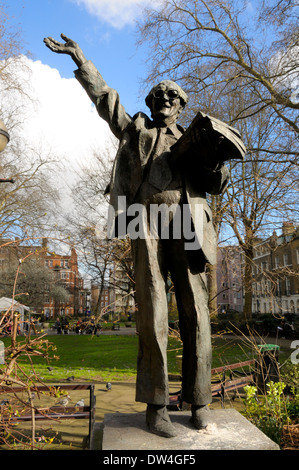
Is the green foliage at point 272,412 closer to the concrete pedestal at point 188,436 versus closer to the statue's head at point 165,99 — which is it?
the concrete pedestal at point 188,436

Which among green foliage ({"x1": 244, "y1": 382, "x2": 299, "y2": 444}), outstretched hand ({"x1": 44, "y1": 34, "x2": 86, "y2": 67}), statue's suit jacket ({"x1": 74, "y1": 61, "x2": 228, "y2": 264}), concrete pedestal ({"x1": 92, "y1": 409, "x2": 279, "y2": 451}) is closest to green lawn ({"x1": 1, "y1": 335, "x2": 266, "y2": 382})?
green foliage ({"x1": 244, "y1": 382, "x2": 299, "y2": 444})

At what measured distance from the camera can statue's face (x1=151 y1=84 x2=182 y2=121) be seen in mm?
3293

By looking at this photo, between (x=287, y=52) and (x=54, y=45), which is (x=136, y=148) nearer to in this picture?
(x=54, y=45)

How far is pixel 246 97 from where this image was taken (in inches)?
605

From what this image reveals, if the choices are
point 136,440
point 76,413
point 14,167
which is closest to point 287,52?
point 76,413

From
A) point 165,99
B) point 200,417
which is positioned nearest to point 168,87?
point 165,99

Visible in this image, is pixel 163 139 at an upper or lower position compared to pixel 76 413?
upper

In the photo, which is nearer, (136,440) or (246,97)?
(136,440)

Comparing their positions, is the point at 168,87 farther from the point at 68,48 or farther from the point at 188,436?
the point at 188,436

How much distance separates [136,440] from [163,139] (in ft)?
7.50

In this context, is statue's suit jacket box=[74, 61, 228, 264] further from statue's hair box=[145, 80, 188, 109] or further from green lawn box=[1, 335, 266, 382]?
green lawn box=[1, 335, 266, 382]

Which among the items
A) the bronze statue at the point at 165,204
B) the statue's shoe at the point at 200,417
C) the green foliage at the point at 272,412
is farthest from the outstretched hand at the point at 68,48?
the green foliage at the point at 272,412
